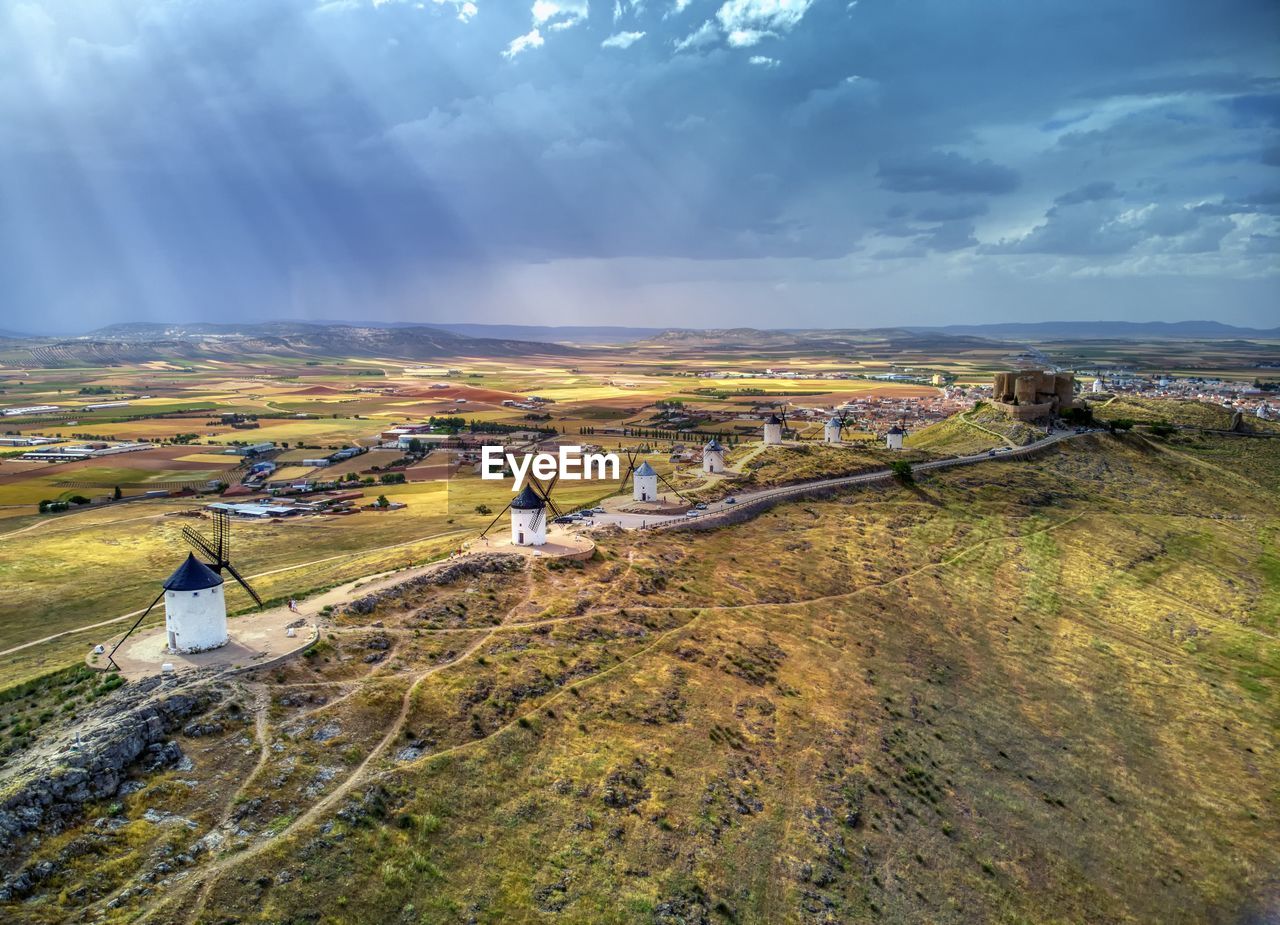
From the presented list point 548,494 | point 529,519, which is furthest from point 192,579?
point 548,494

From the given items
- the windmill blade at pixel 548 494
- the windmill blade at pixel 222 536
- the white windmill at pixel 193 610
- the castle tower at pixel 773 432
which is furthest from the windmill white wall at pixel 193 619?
the castle tower at pixel 773 432

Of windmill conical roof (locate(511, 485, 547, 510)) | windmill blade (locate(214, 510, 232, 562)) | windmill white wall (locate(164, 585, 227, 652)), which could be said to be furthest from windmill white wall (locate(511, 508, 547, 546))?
windmill white wall (locate(164, 585, 227, 652))

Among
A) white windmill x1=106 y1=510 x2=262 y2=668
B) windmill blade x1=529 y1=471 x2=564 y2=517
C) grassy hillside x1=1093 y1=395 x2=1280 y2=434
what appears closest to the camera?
white windmill x1=106 y1=510 x2=262 y2=668

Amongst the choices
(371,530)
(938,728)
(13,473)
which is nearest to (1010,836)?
(938,728)

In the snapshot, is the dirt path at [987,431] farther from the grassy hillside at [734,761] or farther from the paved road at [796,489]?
the grassy hillside at [734,761]

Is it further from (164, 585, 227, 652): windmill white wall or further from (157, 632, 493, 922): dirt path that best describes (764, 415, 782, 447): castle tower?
(164, 585, 227, 652): windmill white wall

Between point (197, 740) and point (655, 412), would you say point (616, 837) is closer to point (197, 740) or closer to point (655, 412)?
point (197, 740)
